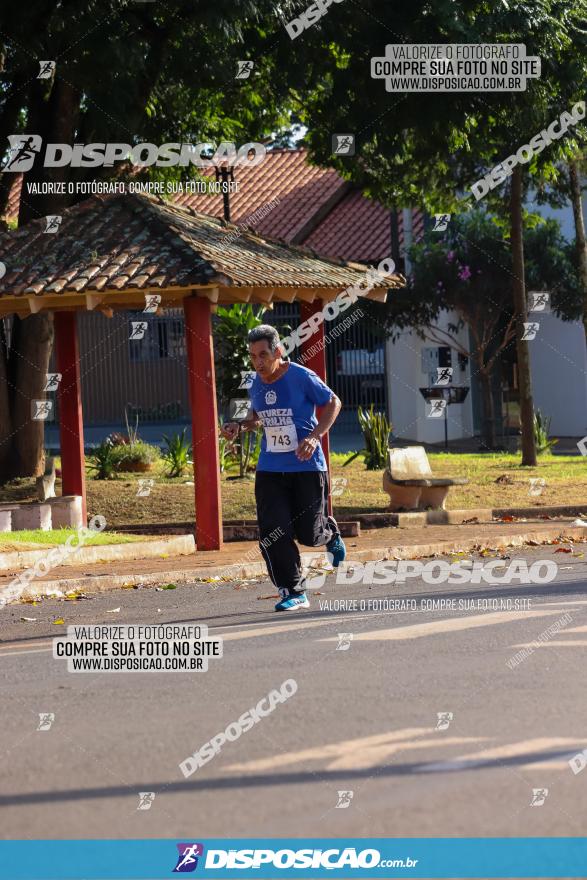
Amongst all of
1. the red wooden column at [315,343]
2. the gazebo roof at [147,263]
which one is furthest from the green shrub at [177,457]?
the red wooden column at [315,343]

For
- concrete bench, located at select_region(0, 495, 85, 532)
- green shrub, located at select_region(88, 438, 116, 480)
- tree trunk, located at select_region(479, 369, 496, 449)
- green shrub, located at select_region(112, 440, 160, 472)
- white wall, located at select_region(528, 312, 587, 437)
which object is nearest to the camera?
concrete bench, located at select_region(0, 495, 85, 532)

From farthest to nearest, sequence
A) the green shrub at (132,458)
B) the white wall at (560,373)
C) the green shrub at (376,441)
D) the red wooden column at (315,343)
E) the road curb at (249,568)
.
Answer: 1. the white wall at (560,373)
2. the green shrub at (376,441)
3. the green shrub at (132,458)
4. the red wooden column at (315,343)
5. the road curb at (249,568)

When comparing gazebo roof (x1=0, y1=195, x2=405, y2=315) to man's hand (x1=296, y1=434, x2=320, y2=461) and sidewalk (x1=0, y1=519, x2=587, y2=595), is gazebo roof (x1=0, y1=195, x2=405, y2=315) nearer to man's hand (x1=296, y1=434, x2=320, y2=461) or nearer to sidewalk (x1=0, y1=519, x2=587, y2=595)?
sidewalk (x1=0, y1=519, x2=587, y2=595)

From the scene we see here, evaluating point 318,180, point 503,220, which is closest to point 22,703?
point 503,220

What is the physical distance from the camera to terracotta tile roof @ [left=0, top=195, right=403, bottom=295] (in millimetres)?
16297

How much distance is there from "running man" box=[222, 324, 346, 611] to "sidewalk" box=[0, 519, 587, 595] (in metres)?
2.91

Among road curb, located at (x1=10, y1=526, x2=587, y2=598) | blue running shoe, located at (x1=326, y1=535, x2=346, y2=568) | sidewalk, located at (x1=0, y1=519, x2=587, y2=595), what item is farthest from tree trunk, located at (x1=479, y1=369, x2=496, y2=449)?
blue running shoe, located at (x1=326, y1=535, x2=346, y2=568)

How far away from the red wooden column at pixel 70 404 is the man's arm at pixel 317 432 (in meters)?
8.44

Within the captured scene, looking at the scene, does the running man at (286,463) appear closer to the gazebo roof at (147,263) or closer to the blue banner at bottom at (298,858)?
the gazebo roof at (147,263)

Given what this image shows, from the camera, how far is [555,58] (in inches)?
768

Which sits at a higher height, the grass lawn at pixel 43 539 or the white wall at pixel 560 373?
the white wall at pixel 560 373

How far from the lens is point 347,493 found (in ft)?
73.8

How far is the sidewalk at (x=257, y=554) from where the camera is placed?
13.8m

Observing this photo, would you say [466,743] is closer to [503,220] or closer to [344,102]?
[344,102]
